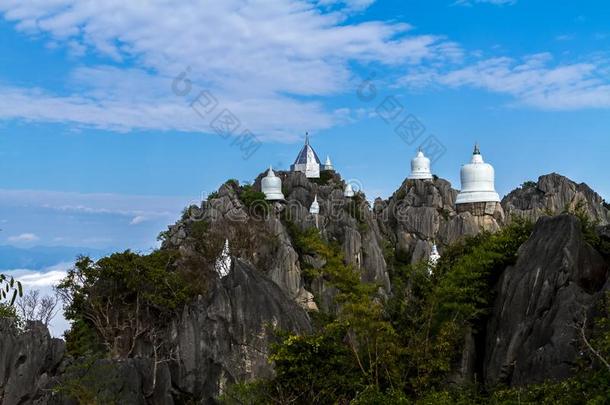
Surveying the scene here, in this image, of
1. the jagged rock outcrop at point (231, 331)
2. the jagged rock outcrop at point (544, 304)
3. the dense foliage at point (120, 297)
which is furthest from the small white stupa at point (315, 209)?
the jagged rock outcrop at point (544, 304)

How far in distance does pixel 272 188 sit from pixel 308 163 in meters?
16.1

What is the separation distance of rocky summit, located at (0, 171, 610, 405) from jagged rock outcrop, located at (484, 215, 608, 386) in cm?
3

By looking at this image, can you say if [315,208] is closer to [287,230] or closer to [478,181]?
[287,230]

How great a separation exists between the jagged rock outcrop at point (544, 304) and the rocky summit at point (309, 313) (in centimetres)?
3

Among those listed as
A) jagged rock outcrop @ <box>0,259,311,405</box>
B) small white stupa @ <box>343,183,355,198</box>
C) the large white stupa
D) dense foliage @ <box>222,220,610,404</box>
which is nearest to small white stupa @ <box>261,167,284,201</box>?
small white stupa @ <box>343,183,355,198</box>

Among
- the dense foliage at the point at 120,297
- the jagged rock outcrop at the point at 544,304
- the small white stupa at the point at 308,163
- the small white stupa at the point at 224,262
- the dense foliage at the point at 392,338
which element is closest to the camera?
the jagged rock outcrop at the point at 544,304

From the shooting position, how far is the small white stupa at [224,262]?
132ft

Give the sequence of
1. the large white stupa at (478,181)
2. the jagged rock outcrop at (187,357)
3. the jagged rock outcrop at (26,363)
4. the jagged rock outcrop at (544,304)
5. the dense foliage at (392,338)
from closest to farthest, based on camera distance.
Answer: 1. the jagged rock outcrop at (544,304)
2. the dense foliage at (392,338)
3. the jagged rock outcrop at (187,357)
4. the jagged rock outcrop at (26,363)
5. the large white stupa at (478,181)

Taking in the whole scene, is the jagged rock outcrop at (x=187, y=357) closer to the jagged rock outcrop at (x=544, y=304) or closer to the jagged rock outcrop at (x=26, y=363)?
the jagged rock outcrop at (x=26, y=363)

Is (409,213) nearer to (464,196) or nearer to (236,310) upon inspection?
(464,196)

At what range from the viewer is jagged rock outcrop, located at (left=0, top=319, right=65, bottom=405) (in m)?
25.7

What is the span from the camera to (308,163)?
77688 millimetres

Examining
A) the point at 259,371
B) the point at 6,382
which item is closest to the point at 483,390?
the point at 259,371

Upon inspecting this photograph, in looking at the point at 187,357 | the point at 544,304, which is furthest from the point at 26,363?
the point at 544,304
